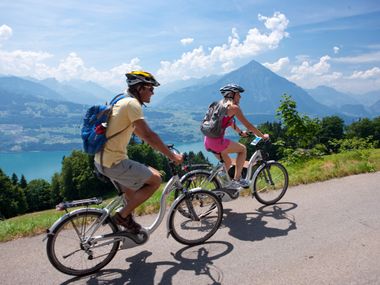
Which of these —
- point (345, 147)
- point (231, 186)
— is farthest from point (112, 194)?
point (231, 186)

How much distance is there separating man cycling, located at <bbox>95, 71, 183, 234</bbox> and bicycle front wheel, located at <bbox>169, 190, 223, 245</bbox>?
2.68 feet

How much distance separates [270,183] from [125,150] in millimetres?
3878

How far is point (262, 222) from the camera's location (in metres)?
5.80

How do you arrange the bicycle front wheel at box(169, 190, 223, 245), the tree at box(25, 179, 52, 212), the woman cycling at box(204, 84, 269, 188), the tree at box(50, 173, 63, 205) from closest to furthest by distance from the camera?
the bicycle front wheel at box(169, 190, 223, 245), the woman cycling at box(204, 84, 269, 188), the tree at box(25, 179, 52, 212), the tree at box(50, 173, 63, 205)

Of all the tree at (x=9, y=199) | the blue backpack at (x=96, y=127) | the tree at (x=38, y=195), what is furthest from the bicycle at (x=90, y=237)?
the tree at (x=38, y=195)

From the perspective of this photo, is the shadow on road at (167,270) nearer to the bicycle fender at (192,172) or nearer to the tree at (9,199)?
the bicycle fender at (192,172)

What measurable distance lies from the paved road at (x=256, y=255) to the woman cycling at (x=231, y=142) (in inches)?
33.9

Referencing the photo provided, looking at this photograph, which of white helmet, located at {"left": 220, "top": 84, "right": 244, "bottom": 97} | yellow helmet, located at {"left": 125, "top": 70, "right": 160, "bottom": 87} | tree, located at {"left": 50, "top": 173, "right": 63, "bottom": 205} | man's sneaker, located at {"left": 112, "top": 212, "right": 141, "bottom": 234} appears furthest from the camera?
tree, located at {"left": 50, "top": 173, "right": 63, "bottom": 205}

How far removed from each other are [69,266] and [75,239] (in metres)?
0.34

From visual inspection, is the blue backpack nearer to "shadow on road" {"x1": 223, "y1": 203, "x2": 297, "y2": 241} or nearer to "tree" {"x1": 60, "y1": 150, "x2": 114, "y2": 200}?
"shadow on road" {"x1": 223, "y1": 203, "x2": 297, "y2": 241}

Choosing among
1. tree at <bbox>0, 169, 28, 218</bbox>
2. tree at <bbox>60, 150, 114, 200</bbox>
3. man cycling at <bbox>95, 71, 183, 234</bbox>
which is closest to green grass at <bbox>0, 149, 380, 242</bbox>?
man cycling at <bbox>95, 71, 183, 234</bbox>

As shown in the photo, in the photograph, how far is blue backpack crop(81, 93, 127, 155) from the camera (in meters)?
3.98

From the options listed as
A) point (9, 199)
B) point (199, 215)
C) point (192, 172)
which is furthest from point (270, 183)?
point (9, 199)

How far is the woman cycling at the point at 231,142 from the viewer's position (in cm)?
602
